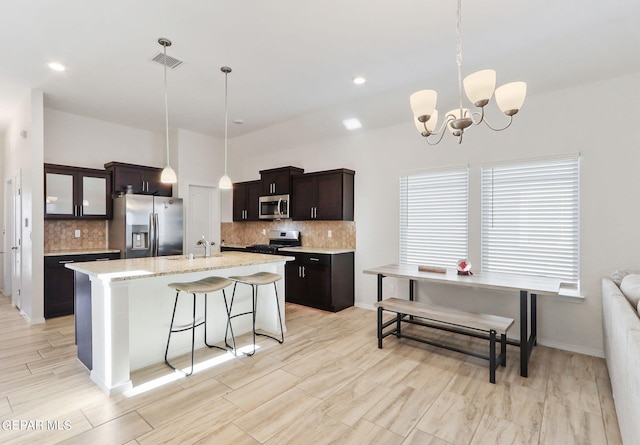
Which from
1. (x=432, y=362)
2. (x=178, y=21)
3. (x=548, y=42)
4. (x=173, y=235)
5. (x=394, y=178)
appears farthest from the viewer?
(x=173, y=235)

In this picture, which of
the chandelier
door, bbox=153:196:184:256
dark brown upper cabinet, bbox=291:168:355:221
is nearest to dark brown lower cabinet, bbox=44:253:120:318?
door, bbox=153:196:184:256

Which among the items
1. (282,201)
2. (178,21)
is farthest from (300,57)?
(282,201)

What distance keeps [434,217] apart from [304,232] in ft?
7.60

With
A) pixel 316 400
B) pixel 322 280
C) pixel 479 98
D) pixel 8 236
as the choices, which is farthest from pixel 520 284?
pixel 8 236

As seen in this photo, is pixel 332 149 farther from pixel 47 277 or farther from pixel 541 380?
pixel 47 277

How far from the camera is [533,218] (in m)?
3.58

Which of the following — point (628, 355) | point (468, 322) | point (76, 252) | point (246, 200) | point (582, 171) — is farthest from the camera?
point (246, 200)

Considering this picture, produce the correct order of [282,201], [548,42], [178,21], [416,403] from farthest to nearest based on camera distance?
[282,201], [548,42], [178,21], [416,403]

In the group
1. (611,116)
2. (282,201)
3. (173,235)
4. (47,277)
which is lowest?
(47,277)

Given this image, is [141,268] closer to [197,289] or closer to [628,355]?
[197,289]

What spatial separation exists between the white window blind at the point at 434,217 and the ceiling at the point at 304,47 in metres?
1.03

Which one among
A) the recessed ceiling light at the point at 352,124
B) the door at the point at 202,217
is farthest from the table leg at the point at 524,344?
the door at the point at 202,217

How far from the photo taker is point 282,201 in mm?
5617

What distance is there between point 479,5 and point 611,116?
6.22ft
